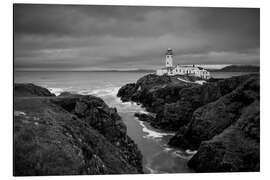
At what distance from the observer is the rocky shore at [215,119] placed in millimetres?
7973

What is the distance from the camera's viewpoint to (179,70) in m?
9.80

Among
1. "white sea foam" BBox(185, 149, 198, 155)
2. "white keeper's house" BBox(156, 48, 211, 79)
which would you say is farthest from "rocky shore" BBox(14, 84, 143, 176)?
"white keeper's house" BBox(156, 48, 211, 79)

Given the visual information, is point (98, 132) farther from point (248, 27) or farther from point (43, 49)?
point (248, 27)

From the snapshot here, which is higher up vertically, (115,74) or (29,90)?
(115,74)

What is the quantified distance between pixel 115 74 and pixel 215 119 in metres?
5.46

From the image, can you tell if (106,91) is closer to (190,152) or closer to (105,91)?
(105,91)

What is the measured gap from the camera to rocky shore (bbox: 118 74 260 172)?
26.2ft

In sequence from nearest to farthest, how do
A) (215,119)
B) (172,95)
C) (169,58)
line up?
(169,58), (215,119), (172,95)

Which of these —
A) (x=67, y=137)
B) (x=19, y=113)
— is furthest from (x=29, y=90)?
(x=67, y=137)

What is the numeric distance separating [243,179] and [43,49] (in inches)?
326

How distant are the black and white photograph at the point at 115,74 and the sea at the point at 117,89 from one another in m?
0.04

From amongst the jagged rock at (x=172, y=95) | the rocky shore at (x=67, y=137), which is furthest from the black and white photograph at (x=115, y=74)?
the jagged rock at (x=172, y=95)

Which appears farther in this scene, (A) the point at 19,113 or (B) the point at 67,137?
(A) the point at 19,113

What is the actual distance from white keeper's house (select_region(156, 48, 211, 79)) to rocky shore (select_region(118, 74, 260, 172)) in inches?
17.3
